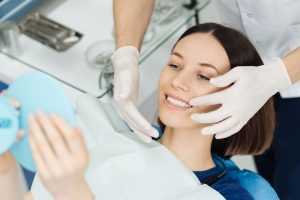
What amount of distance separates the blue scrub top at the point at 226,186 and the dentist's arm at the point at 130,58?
21 centimetres

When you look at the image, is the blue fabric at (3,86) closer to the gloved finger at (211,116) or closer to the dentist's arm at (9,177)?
the dentist's arm at (9,177)

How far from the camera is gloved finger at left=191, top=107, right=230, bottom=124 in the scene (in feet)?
4.84

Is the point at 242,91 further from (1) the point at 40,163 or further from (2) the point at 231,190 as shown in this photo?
(1) the point at 40,163

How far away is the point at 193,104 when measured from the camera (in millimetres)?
1497

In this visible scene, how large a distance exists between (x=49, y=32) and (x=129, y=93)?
674mm

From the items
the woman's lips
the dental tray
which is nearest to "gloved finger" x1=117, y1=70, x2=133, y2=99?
the woman's lips

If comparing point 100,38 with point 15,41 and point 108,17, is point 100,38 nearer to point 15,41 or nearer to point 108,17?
point 108,17

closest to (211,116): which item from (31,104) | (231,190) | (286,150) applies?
(231,190)

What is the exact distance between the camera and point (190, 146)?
1.69 metres

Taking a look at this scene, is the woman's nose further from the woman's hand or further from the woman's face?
the woman's hand

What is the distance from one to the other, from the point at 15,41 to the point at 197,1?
26.1 inches

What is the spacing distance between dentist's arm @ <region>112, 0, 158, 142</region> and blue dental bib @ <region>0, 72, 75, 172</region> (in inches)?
13.7

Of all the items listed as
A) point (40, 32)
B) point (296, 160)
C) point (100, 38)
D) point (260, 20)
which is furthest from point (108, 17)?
point (296, 160)

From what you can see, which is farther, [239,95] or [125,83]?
[125,83]
